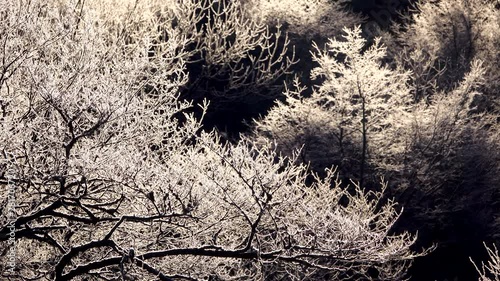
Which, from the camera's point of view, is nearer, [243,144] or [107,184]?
[107,184]

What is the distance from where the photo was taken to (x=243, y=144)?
9.95 m

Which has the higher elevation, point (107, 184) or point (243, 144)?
point (243, 144)

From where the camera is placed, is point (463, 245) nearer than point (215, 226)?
No

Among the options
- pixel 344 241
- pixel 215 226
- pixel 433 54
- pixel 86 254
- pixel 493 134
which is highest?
pixel 433 54

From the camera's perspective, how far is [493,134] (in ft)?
70.7

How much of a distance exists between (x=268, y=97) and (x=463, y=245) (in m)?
7.13

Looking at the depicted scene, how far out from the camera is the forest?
8.07 meters

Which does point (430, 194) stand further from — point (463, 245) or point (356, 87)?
point (356, 87)

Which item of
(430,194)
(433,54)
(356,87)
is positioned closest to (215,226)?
(356,87)

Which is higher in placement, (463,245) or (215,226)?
(463,245)

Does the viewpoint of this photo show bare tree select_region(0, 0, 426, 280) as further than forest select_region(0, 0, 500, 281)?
No

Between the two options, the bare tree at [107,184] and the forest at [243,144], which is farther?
the forest at [243,144]

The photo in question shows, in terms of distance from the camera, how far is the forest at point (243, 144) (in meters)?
8.07

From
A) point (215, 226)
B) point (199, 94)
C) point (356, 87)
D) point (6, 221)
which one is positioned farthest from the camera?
point (199, 94)
